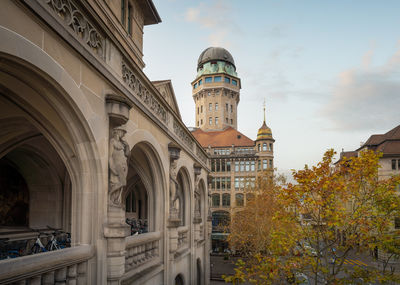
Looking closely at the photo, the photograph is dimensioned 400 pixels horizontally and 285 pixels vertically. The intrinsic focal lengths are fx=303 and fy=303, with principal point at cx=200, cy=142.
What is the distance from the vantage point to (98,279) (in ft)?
20.4

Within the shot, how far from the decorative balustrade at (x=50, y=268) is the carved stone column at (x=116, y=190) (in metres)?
0.55

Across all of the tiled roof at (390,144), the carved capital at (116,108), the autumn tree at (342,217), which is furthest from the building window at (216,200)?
the carved capital at (116,108)

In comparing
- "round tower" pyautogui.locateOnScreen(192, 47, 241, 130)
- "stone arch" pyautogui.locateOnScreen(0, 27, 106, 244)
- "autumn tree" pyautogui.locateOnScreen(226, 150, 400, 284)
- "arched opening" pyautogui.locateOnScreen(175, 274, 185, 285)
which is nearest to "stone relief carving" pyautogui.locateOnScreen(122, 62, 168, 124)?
"stone arch" pyautogui.locateOnScreen(0, 27, 106, 244)

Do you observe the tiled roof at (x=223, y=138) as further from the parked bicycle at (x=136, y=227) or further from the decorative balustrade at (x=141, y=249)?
the decorative balustrade at (x=141, y=249)

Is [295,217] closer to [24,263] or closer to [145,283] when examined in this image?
[145,283]

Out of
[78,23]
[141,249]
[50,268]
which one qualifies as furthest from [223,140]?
[50,268]

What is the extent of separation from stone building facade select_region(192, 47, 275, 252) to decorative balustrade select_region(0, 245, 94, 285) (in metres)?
40.3

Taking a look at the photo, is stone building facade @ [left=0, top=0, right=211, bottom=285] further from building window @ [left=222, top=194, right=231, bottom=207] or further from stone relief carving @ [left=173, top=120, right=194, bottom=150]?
building window @ [left=222, top=194, right=231, bottom=207]

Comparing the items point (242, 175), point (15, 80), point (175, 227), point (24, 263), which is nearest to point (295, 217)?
point (175, 227)

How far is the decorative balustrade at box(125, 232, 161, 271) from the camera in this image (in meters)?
8.45

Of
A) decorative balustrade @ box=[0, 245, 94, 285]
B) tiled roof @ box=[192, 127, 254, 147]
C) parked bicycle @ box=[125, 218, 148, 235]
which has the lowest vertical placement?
parked bicycle @ box=[125, 218, 148, 235]

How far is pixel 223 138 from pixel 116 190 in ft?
177

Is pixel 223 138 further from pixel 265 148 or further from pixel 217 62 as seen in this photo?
pixel 217 62

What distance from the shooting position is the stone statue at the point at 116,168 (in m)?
6.74
